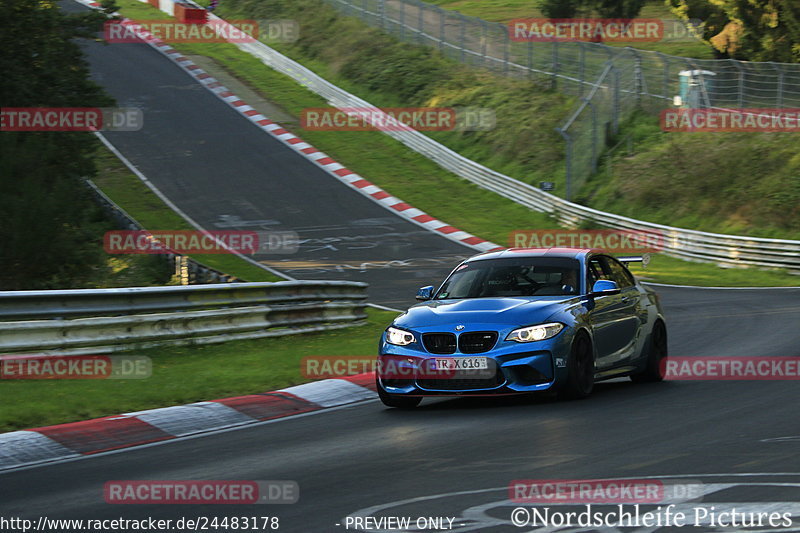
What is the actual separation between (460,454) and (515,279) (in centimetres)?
359

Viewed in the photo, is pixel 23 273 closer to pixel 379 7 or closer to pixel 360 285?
pixel 360 285

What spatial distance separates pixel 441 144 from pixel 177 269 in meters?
17.6

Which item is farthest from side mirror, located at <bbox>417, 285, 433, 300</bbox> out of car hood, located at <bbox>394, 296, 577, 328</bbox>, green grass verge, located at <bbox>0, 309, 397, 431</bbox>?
green grass verge, located at <bbox>0, 309, 397, 431</bbox>

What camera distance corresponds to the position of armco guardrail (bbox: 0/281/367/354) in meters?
12.5

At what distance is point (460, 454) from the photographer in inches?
315

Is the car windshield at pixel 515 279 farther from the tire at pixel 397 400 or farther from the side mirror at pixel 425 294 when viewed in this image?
the tire at pixel 397 400

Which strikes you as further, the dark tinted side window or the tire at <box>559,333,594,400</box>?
the dark tinted side window

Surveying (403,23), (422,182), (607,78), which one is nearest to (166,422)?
(422,182)

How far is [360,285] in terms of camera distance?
1898 centimetres

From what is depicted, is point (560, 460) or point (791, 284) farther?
point (791, 284)

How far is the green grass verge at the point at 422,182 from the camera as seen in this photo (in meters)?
28.2

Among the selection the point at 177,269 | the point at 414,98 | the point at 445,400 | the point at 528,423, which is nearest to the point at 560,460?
the point at 528,423

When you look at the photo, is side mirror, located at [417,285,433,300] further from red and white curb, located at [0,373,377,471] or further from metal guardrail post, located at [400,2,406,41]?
metal guardrail post, located at [400,2,406,41]

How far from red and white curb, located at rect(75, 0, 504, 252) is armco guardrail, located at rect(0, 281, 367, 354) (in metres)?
12.7
